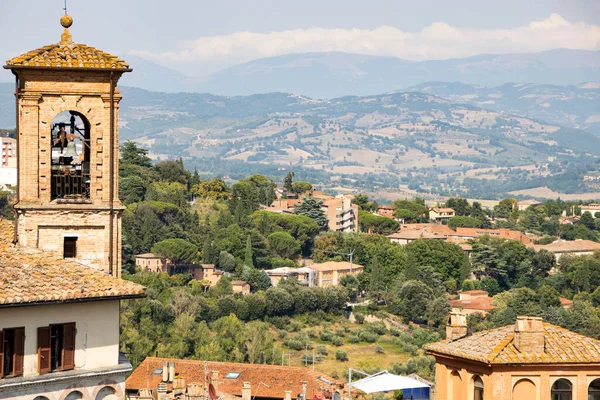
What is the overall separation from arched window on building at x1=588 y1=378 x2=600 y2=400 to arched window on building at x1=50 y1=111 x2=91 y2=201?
10.3m

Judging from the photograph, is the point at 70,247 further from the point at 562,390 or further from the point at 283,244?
the point at 283,244

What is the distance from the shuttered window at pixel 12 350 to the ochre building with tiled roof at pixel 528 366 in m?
8.09

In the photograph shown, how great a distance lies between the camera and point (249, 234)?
143 metres

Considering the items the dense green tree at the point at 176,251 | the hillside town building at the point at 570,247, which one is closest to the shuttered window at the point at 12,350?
the dense green tree at the point at 176,251

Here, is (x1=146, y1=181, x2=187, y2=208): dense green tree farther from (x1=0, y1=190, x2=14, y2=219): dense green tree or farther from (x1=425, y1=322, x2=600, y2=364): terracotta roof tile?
(x1=425, y1=322, x2=600, y2=364): terracotta roof tile

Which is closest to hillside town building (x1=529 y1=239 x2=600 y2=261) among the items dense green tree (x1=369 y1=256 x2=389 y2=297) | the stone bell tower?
dense green tree (x1=369 y1=256 x2=389 y2=297)

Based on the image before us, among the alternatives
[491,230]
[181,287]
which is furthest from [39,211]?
[491,230]

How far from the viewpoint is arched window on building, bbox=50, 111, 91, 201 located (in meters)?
26.8

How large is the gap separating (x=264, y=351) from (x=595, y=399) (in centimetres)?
6754

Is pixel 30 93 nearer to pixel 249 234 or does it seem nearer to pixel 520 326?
pixel 520 326

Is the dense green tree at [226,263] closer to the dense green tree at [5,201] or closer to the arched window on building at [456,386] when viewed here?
the dense green tree at [5,201]

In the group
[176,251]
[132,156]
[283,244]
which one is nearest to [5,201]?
[176,251]

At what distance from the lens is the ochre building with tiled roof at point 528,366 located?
82.2 ft

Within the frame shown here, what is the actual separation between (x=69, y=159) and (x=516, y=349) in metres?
9.48
